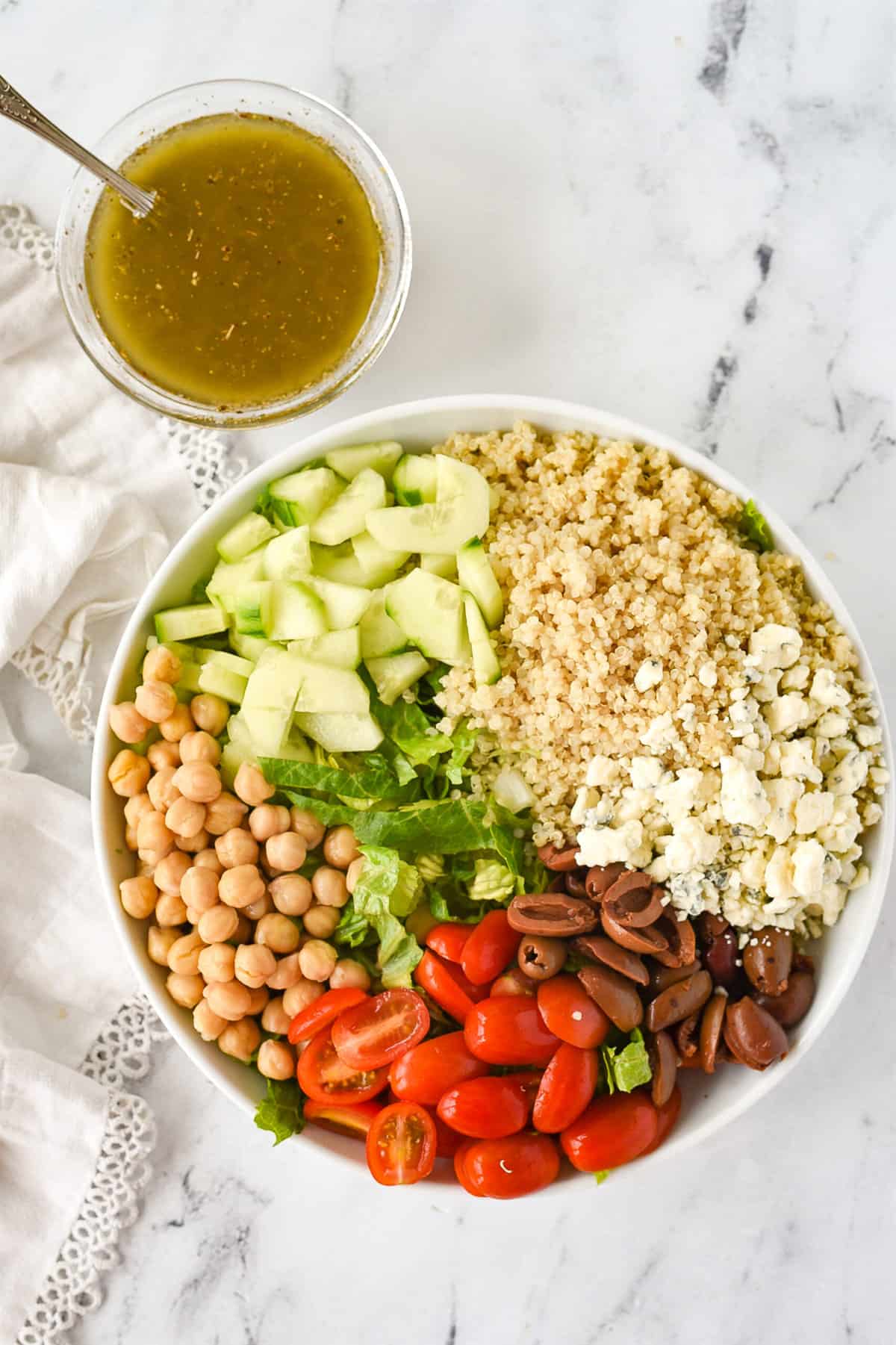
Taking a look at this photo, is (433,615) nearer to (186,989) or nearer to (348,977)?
(348,977)

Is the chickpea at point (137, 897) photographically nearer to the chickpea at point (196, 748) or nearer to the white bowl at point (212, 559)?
the white bowl at point (212, 559)

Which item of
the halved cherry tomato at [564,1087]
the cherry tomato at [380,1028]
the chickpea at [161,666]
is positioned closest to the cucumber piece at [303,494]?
the chickpea at [161,666]

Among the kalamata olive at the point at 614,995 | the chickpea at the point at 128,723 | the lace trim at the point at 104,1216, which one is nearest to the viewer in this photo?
the kalamata olive at the point at 614,995

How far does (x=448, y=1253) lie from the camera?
261 cm

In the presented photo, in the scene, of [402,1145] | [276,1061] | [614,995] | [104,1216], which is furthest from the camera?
[104,1216]

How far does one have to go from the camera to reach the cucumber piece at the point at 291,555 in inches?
89.9

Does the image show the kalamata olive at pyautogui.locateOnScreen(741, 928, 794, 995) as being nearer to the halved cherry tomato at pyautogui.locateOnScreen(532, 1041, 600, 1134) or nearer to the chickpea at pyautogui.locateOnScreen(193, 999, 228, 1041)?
the halved cherry tomato at pyautogui.locateOnScreen(532, 1041, 600, 1134)

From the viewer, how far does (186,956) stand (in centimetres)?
232

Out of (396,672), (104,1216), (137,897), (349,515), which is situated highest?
(349,515)

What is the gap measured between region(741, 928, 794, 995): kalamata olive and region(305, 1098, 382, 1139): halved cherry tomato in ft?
2.50

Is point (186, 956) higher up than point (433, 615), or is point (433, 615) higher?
point (433, 615)

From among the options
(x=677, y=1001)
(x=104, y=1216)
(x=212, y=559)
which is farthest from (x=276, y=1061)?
(x=212, y=559)

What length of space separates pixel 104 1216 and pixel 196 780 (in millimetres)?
1053

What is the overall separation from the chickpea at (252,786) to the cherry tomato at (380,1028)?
448 mm
